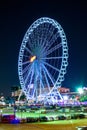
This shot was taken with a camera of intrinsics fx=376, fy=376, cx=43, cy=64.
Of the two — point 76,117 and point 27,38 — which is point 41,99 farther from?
point 76,117

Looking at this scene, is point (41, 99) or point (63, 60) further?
point (41, 99)

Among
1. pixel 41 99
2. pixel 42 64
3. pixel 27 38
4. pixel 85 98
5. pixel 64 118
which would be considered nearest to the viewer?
pixel 64 118

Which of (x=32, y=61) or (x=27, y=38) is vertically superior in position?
(x=27, y=38)

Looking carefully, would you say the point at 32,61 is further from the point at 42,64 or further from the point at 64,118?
the point at 64,118

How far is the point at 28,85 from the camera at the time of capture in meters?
70.8

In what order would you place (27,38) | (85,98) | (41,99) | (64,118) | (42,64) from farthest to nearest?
(85,98), (41,99), (27,38), (42,64), (64,118)

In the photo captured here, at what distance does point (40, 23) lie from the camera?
67.1 meters

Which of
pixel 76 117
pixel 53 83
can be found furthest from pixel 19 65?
pixel 76 117

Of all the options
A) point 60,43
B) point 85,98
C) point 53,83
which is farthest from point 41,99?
point 85,98

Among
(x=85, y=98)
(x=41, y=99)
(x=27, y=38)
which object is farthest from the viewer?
(x=85, y=98)

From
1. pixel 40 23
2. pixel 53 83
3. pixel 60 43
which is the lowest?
pixel 53 83

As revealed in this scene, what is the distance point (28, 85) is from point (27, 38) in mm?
8944

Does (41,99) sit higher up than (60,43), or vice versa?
(60,43)

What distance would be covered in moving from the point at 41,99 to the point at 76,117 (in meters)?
34.9
